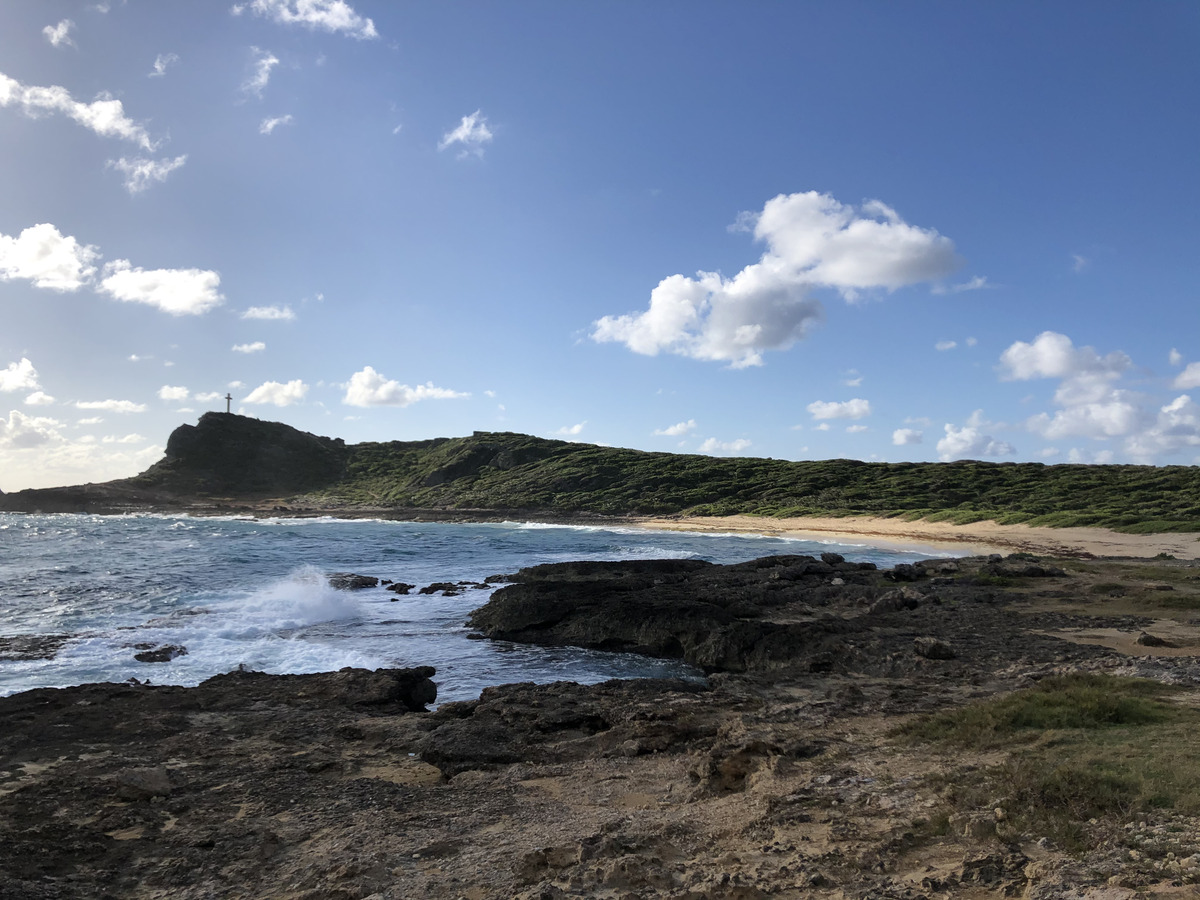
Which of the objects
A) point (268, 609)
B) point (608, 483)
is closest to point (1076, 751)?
point (268, 609)

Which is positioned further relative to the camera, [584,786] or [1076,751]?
[584,786]

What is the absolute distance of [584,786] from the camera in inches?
289

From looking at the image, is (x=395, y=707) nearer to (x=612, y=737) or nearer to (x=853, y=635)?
(x=612, y=737)

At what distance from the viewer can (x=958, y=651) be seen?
12969 mm

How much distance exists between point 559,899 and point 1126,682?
29.0ft

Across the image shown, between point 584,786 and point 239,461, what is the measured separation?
112567 mm

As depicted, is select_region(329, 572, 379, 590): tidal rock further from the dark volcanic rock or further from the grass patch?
the grass patch

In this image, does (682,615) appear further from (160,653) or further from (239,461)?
(239,461)

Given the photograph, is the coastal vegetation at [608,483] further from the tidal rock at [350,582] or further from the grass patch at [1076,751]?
the tidal rock at [350,582]

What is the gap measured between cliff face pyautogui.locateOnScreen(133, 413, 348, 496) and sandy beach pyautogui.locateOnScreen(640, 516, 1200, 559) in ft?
217

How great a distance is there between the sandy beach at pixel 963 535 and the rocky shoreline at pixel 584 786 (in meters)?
22.6

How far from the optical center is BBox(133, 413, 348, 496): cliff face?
9953 centimetres

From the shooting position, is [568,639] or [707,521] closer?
[568,639]

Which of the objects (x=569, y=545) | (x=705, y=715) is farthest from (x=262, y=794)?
(x=569, y=545)
